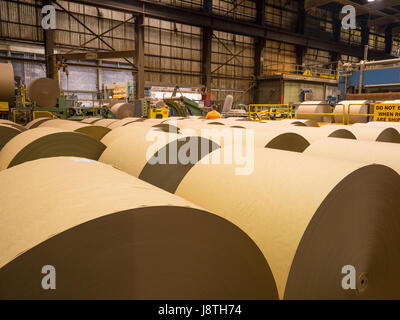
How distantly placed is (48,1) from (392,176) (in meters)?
15.4

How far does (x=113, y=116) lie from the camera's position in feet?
37.1

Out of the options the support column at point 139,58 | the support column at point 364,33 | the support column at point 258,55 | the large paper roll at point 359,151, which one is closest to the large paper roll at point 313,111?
the support column at point 139,58

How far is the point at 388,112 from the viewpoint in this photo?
654 centimetres

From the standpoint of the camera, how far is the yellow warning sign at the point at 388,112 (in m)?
6.39

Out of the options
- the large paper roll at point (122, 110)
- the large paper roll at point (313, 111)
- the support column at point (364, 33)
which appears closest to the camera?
the large paper roll at point (313, 111)

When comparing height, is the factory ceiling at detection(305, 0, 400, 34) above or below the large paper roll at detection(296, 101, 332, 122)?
above

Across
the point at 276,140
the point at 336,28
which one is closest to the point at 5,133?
the point at 276,140

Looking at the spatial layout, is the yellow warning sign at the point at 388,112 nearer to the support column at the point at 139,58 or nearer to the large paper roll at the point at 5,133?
the large paper roll at the point at 5,133

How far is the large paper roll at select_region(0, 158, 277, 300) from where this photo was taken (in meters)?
0.75

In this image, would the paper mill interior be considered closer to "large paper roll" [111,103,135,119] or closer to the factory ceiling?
"large paper roll" [111,103,135,119]

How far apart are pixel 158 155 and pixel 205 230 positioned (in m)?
1.27

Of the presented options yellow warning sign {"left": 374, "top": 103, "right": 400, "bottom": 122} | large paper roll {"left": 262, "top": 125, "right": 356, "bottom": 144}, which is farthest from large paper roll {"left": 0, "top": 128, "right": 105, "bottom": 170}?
yellow warning sign {"left": 374, "top": 103, "right": 400, "bottom": 122}

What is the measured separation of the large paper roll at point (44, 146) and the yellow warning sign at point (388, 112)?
6208 millimetres

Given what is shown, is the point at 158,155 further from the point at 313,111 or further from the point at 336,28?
the point at 336,28
